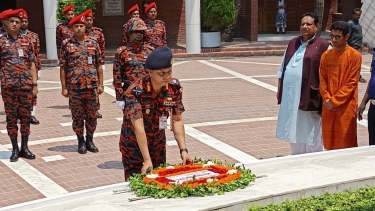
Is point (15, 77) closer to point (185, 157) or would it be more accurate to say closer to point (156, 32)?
point (185, 157)

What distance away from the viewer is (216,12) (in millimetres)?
20203

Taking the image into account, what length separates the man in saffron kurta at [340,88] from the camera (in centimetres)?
676

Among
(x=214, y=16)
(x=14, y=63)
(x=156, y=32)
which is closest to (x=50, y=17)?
(x=214, y=16)

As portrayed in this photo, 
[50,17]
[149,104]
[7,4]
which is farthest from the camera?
[7,4]

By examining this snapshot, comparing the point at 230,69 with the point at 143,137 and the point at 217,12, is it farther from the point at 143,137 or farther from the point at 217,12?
the point at 143,137

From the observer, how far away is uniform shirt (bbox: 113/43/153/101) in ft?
24.5

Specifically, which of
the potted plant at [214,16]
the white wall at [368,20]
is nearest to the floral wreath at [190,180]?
the potted plant at [214,16]

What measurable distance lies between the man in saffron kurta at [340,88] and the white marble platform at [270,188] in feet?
3.88

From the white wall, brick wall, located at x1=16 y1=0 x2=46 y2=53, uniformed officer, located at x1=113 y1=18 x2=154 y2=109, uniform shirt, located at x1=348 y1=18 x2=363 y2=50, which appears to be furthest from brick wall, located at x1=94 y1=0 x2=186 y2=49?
uniformed officer, located at x1=113 y1=18 x2=154 y2=109

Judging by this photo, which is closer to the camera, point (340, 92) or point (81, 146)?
point (340, 92)

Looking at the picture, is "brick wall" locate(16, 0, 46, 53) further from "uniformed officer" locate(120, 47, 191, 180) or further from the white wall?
"uniformed officer" locate(120, 47, 191, 180)

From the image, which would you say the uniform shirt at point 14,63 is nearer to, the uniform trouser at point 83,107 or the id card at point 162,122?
the uniform trouser at point 83,107

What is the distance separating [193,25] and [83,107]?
446 inches

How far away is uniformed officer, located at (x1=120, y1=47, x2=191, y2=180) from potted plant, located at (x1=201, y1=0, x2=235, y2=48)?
49.8ft
